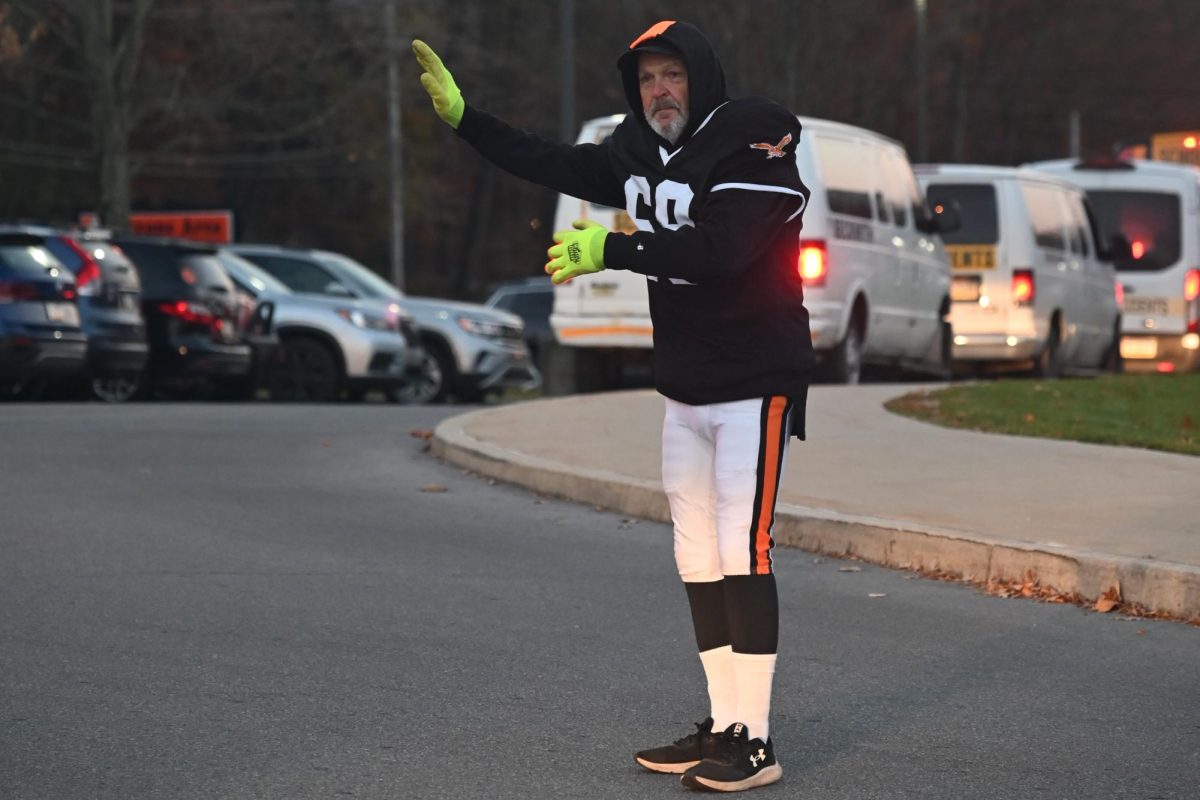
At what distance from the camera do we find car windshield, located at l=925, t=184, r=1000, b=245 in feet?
68.1

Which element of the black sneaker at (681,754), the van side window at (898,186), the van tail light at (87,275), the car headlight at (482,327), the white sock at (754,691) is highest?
the van side window at (898,186)

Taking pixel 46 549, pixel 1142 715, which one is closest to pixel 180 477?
pixel 46 549

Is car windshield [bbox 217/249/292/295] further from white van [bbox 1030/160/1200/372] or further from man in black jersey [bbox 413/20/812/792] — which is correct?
man in black jersey [bbox 413/20/812/792]

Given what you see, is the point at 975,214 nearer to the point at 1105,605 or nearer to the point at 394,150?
the point at 1105,605

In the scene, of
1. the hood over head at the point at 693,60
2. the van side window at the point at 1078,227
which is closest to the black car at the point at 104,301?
the van side window at the point at 1078,227

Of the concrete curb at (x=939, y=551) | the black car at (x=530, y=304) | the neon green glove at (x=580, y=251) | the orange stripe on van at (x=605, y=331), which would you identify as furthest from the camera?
the black car at (x=530, y=304)

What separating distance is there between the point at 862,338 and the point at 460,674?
12032mm

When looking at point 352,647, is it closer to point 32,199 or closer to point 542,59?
point 32,199

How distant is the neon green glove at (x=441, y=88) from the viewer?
18.8 ft

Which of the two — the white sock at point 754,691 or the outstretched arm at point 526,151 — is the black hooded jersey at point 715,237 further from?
the white sock at point 754,691

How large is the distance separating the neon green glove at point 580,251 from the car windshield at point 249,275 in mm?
16492

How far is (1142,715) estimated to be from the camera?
6.08m

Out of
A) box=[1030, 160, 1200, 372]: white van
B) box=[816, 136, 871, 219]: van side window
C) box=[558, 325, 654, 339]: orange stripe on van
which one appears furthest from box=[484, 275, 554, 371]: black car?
box=[816, 136, 871, 219]: van side window

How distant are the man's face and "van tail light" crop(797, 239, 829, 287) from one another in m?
11.5
